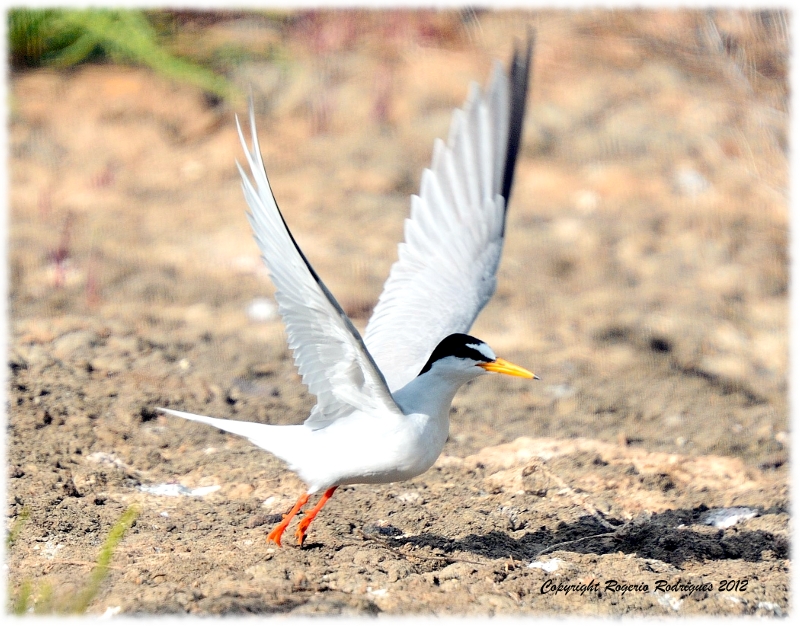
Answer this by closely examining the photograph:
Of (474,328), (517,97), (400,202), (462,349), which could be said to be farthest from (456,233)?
(400,202)

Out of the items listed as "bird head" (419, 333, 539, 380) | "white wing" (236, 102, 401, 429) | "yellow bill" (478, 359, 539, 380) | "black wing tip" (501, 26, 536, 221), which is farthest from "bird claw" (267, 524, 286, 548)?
"black wing tip" (501, 26, 536, 221)

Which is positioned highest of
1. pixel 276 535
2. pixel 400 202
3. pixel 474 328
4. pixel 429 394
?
pixel 400 202

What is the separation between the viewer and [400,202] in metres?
8.31

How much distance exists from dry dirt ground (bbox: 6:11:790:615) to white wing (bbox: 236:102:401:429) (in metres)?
0.68

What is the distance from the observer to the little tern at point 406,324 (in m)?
3.81

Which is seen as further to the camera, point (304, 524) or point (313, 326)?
point (304, 524)

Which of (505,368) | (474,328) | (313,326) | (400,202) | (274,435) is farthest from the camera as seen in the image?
(400,202)

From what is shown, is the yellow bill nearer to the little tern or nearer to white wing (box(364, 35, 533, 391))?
the little tern

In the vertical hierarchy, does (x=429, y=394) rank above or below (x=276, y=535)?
above

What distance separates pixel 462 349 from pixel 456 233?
1228 millimetres

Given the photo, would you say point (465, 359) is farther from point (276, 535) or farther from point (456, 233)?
point (456, 233)

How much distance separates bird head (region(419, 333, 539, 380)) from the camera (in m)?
4.33

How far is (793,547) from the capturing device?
457cm

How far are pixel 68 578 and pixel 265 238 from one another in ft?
5.11
